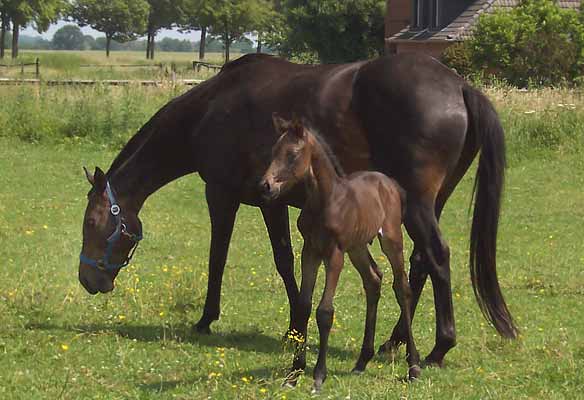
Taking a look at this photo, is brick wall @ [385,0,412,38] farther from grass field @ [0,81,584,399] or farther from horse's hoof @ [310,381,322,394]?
horse's hoof @ [310,381,322,394]

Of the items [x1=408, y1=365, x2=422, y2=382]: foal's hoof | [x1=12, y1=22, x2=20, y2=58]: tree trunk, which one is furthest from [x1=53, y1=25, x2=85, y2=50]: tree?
[x1=408, y1=365, x2=422, y2=382]: foal's hoof

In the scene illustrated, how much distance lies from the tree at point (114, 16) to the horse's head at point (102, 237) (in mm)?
75502

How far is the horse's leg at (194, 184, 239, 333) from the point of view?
23.4 feet

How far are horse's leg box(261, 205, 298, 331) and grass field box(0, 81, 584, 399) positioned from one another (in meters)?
0.41

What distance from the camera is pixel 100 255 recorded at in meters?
7.15

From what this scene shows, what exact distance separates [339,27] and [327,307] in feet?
128

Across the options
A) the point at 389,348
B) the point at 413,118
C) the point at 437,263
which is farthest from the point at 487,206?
the point at 389,348

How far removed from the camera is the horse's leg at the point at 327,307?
542 cm

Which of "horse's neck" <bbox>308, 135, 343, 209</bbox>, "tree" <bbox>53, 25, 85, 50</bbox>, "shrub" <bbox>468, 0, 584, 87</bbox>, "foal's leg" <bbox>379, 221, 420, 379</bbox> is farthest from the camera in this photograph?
"tree" <bbox>53, 25, 85, 50</bbox>

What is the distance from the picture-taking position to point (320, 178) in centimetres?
540

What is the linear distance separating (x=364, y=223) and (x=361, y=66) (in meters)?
1.56

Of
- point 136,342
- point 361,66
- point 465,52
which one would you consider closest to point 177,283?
point 136,342

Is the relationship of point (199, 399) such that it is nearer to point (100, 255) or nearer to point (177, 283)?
point (100, 255)

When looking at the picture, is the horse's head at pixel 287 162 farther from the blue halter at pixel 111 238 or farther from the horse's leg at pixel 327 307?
the blue halter at pixel 111 238
